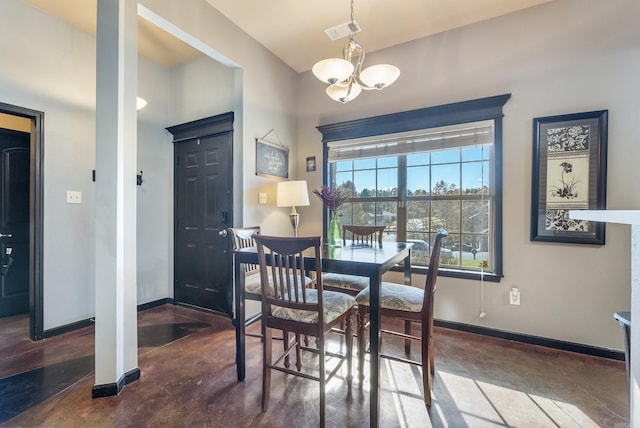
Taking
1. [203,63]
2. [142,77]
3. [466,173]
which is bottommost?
[466,173]

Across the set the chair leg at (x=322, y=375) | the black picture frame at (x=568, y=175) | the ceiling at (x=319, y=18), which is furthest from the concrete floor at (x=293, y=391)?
the ceiling at (x=319, y=18)

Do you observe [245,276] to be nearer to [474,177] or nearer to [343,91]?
[343,91]

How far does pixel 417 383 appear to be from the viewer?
1.94 m

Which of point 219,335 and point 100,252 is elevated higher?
point 100,252

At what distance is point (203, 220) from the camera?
11.0 feet

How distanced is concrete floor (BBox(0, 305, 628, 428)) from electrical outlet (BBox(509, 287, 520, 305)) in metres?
0.37

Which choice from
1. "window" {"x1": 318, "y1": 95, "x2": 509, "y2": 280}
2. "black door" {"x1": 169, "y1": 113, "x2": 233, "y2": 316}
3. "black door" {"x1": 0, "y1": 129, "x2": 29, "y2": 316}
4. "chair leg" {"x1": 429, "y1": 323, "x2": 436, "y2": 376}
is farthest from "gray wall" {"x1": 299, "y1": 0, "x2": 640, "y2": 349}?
"black door" {"x1": 0, "y1": 129, "x2": 29, "y2": 316}

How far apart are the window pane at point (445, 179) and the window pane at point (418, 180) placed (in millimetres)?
66

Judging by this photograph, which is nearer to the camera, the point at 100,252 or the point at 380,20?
the point at 100,252

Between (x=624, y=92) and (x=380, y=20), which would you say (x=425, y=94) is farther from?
(x=624, y=92)

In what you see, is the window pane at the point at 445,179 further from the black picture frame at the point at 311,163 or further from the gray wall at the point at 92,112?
the gray wall at the point at 92,112

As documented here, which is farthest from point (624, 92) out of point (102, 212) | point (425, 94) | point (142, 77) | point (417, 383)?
point (142, 77)

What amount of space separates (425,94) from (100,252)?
312 cm

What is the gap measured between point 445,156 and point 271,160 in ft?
6.15
